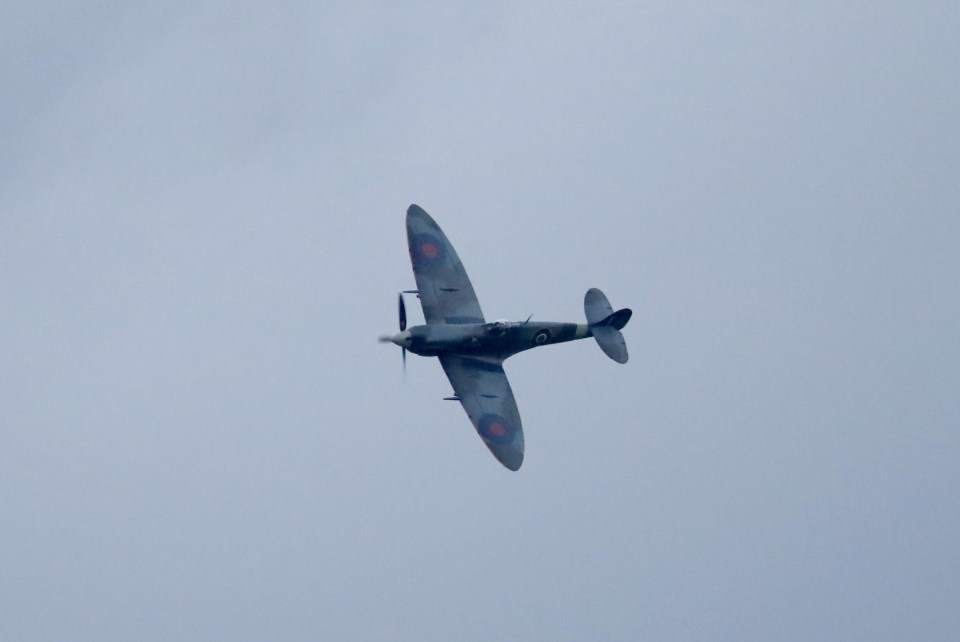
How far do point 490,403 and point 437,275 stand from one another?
8.72 meters

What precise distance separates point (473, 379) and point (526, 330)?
4501 mm

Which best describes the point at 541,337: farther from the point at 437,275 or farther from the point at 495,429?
the point at 437,275

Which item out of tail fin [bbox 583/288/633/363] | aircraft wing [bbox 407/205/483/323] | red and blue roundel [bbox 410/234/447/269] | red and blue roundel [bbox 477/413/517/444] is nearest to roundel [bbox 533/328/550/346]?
tail fin [bbox 583/288/633/363]

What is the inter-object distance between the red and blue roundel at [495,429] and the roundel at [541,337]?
5780 millimetres

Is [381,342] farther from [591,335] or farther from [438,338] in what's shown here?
[591,335]

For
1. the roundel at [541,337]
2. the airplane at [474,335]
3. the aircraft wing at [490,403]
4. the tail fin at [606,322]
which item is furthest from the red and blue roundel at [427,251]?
the tail fin at [606,322]

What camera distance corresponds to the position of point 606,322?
3935 inches

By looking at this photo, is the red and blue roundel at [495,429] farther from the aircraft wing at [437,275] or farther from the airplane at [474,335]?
the aircraft wing at [437,275]

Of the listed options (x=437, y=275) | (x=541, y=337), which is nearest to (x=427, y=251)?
(x=437, y=275)

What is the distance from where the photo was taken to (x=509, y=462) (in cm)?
9412

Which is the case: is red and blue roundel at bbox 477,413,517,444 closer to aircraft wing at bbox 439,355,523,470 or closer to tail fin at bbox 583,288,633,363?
aircraft wing at bbox 439,355,523,470

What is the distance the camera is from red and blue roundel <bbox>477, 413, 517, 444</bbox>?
9500cm

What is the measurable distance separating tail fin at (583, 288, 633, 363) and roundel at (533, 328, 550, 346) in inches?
112

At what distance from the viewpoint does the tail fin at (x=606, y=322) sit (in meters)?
99.6
